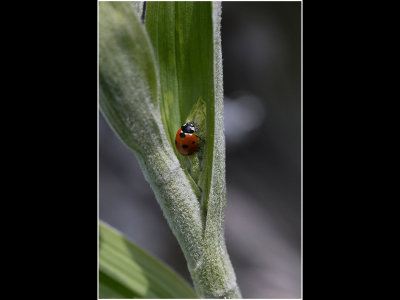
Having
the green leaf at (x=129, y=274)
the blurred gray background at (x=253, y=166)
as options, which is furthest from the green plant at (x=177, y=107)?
the blurred gray background at (x=253, y=166)

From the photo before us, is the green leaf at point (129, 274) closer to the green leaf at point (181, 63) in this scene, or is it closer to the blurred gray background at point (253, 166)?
the green leaf at point (181, 63)

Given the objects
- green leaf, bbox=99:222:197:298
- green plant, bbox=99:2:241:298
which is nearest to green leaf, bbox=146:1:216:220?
green plant, bbox=99:2:241:298

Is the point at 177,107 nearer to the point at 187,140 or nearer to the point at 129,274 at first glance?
the point at 187,140

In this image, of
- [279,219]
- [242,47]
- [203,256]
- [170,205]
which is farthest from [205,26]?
[279,219]

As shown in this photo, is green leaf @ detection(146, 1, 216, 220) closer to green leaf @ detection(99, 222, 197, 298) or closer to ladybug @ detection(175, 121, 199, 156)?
ladybug @ detection(175, 121, 199, 156)

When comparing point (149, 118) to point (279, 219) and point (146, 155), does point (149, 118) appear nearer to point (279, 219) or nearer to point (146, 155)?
point (146, 155)
